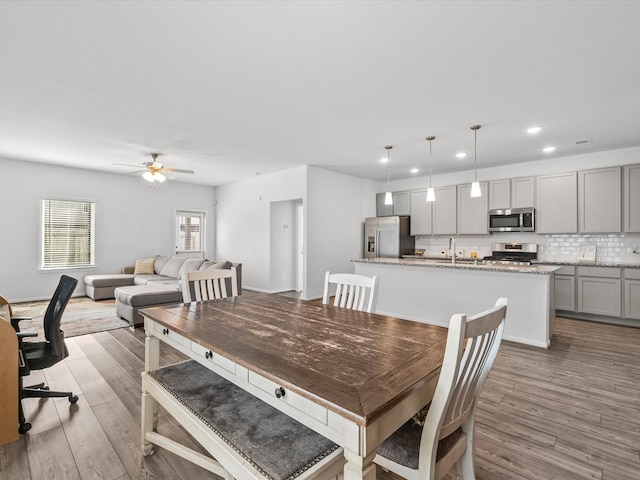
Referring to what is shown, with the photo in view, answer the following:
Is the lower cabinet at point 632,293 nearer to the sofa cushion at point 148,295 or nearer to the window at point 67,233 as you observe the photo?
the sofa cushion at point 148,295

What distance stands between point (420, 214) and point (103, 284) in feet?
21.6

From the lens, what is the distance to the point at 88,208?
669 cm

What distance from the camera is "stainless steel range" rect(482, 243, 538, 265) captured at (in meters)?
5.59

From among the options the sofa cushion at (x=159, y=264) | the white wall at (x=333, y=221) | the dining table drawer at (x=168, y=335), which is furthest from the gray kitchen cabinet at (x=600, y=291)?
the sofa cushion at (x=159, y=264)

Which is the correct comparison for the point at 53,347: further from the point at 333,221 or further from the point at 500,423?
the point at 333,221

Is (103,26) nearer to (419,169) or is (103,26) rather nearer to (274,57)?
(274,57)

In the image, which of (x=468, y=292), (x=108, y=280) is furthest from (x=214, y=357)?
(x=108, y=280)

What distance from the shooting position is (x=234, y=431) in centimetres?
127

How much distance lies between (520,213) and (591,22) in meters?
4.04

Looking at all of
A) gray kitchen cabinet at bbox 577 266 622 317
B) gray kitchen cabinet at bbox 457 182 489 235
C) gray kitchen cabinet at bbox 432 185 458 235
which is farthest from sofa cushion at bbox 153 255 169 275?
gray kitchen cabinet at bbox 577 266 622 317

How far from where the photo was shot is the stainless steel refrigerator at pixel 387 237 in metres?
6.66

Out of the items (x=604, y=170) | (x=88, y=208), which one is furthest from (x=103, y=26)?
(x=604, y=170)

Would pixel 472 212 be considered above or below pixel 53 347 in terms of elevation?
above

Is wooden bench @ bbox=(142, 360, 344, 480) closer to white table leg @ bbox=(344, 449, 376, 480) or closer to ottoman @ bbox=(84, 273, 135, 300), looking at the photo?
white table leg @ bbox=(344, 449, 376, 480)
